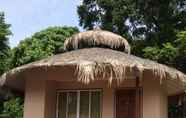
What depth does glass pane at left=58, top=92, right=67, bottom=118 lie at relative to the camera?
49.7 feet

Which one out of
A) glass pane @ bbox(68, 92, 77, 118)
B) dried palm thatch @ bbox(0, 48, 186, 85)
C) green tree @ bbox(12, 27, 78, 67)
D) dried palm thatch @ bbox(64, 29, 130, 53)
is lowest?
glass pane @ bbox(68, 92, 77, 118)

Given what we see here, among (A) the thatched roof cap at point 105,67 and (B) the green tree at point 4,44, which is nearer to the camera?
(A) the thatched roof cap at point 105,67

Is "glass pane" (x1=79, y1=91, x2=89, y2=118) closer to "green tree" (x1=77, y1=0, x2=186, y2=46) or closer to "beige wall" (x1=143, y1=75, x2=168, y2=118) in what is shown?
"beige wall" (x1=143, y1=75, x2=168, y2=118)

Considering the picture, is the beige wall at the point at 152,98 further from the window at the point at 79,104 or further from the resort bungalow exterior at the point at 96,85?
the window at the point at 79,104

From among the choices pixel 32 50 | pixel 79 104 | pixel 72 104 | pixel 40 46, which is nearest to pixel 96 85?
pixel 79 104

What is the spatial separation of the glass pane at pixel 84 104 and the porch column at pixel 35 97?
3.60 feet

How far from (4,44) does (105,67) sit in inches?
444

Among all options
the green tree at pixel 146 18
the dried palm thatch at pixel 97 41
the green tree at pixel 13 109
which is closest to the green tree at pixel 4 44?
the green tree at pixel 13 109

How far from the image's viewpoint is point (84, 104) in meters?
14.9

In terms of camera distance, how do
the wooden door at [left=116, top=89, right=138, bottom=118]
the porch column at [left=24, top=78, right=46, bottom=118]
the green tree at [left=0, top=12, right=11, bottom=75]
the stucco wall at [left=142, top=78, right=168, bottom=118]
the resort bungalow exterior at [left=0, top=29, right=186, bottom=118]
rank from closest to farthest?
1. the resort bungalow exterior at [left=0, top=29, right=186, bottom=118]
2. the stucco wall at [left=142, top=78, right=168, bottom=118]
3. the wooden door at [left=116, top=89, right=138, bottom=118]
4. the porch column at [left=24, top=78, right=46, bottom=118]
5. the green tree at [left=0, top=12, right=11, bottom=75]

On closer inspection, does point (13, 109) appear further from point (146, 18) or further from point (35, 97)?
point (35, 97)

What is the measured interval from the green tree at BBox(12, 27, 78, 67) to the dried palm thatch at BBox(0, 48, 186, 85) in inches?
311

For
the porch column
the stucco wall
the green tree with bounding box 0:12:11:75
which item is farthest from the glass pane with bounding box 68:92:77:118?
the green tree with bounding box 0:12:11:75

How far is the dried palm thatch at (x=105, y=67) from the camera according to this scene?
13.3 metres
